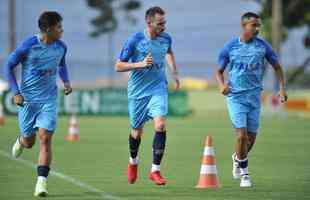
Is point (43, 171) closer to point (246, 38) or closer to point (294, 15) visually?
point (246, 38)

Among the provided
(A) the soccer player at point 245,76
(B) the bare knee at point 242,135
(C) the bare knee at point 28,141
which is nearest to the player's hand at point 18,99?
(C) the bare knee at point 28,141

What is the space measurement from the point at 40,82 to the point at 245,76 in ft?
9.54

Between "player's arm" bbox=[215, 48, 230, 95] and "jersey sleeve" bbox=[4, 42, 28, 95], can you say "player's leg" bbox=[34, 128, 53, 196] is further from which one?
"player's arm" bbox=[215, 48, 230, 95]

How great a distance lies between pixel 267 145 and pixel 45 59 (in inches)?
497

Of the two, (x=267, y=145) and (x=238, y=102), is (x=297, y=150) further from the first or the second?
(x=238, y=102)

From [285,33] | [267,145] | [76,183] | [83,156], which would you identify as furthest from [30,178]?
[285,33]

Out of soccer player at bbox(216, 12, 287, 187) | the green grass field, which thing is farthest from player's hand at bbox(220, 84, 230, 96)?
the green grass field

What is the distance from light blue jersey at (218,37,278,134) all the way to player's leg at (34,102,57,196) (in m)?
2.60

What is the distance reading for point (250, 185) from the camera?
14.6 metres

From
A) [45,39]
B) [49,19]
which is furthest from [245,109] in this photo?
[49,19]

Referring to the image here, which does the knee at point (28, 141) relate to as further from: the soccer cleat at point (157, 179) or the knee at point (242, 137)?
the knee at point (242, 137)

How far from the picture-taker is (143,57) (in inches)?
588

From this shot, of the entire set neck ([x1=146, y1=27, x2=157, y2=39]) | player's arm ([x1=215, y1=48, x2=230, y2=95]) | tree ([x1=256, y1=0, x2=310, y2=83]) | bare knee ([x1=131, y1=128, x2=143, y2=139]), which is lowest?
bare knee ([x1=131, y1=128, x2=143, y2=139])

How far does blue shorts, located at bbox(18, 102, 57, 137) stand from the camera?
13578 millimetres
